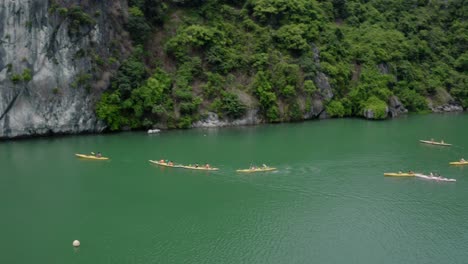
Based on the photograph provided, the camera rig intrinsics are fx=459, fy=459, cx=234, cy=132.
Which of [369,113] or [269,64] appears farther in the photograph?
[369,113]

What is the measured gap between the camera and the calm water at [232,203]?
777 inches

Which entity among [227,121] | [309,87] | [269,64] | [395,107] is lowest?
[227,121]

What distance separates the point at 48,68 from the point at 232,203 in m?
22.9

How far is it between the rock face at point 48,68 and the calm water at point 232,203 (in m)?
1.97

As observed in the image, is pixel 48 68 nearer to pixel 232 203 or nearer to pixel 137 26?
pixel 137 26

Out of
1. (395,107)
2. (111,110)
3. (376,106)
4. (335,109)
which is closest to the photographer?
(111,110)

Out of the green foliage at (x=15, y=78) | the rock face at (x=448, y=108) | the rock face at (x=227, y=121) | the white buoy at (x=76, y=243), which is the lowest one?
the white buoy at (x=76, y=243)

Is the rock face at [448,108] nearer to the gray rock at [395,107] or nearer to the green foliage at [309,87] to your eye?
the gray rock at [395,107]

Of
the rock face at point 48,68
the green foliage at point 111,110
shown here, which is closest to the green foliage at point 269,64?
the green foliage at point 111,110

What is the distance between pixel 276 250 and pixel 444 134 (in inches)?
1143

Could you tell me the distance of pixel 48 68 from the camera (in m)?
38.9

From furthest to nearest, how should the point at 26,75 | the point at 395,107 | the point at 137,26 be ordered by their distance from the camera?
the point at 395,107, the point at 137,26, the point at 26,75

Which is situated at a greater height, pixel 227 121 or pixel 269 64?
pixel 269 64


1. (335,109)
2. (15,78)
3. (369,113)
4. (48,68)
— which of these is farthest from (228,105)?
(15,78)
